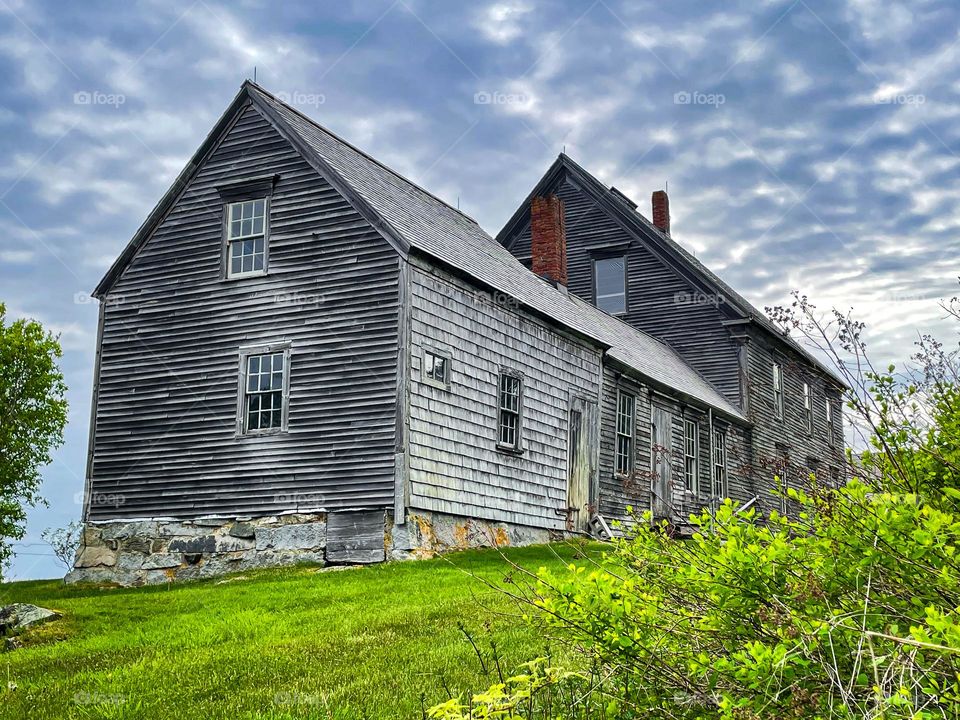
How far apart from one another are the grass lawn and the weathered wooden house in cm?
214

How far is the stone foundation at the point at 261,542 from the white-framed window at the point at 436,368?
229 centimetres

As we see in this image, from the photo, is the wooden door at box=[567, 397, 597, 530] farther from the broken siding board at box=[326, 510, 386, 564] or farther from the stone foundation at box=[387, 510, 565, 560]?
the broken siding board at box=[326, 510, 386, 564]

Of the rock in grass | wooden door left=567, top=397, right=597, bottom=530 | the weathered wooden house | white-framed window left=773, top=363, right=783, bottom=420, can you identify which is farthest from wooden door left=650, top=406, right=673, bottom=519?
the rock in grass

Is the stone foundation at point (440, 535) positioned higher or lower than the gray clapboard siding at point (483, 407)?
lower

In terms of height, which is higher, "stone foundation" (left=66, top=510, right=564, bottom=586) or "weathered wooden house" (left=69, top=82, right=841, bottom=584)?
"weathered wooden house" (left=69, top=82, right=841, bottom=584)

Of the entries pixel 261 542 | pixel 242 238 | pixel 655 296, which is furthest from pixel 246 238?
pixel 655 296

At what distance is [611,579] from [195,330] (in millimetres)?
15541

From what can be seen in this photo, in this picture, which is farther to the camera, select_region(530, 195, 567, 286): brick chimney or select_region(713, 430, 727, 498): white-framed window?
select_region(713, 430, 727, 498): white-framed window

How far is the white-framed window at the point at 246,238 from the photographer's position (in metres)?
18.6

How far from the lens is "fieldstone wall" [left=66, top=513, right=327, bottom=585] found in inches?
658

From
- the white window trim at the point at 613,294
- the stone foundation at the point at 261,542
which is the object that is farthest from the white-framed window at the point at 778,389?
the stone foundation at the point at 261,542

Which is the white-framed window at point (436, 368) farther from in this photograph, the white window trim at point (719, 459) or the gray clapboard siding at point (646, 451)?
the white window trim at point (719, 459)

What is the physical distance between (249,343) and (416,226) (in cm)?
383

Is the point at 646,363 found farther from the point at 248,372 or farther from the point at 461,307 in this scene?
the point at 248,372
